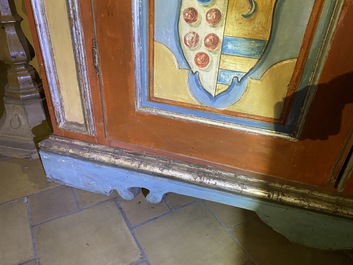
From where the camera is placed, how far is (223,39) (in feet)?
2.43

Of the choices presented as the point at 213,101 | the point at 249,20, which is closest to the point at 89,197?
the point at 213,101

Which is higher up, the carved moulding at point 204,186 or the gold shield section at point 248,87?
the gold shield section at point 248,87

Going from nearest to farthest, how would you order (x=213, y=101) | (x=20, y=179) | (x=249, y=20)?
(x=249, y=20) < (x=213, y=101) < (x=20, y=179)

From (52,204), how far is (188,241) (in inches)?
21.5

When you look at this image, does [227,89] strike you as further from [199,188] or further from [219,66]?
[199,188]

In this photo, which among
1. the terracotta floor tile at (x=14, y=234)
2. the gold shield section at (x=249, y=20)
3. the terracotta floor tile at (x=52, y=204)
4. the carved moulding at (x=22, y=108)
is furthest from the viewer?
the carved moulding at (x=22, y=108)

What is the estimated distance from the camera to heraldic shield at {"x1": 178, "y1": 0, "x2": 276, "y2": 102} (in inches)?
27.3

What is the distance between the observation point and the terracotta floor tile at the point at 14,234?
3.08 ft

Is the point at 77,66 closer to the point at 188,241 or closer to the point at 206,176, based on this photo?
the point at 206,176

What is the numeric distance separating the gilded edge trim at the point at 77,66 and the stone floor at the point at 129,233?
316mm

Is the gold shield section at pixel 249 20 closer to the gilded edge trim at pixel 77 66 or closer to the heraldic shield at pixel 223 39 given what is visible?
the heraldic shield at pixel 223 39

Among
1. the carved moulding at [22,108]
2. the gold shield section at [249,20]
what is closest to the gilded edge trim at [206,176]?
the carved moulding at [22,108]

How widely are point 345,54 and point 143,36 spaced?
506 millimetres

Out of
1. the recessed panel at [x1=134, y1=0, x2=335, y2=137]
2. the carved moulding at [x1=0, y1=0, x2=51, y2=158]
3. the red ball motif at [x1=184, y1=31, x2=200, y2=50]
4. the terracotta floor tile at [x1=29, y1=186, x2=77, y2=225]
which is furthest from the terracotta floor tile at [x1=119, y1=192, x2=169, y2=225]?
the red ball motif at [x1=184, y1=31, x2=200, y2=50]
